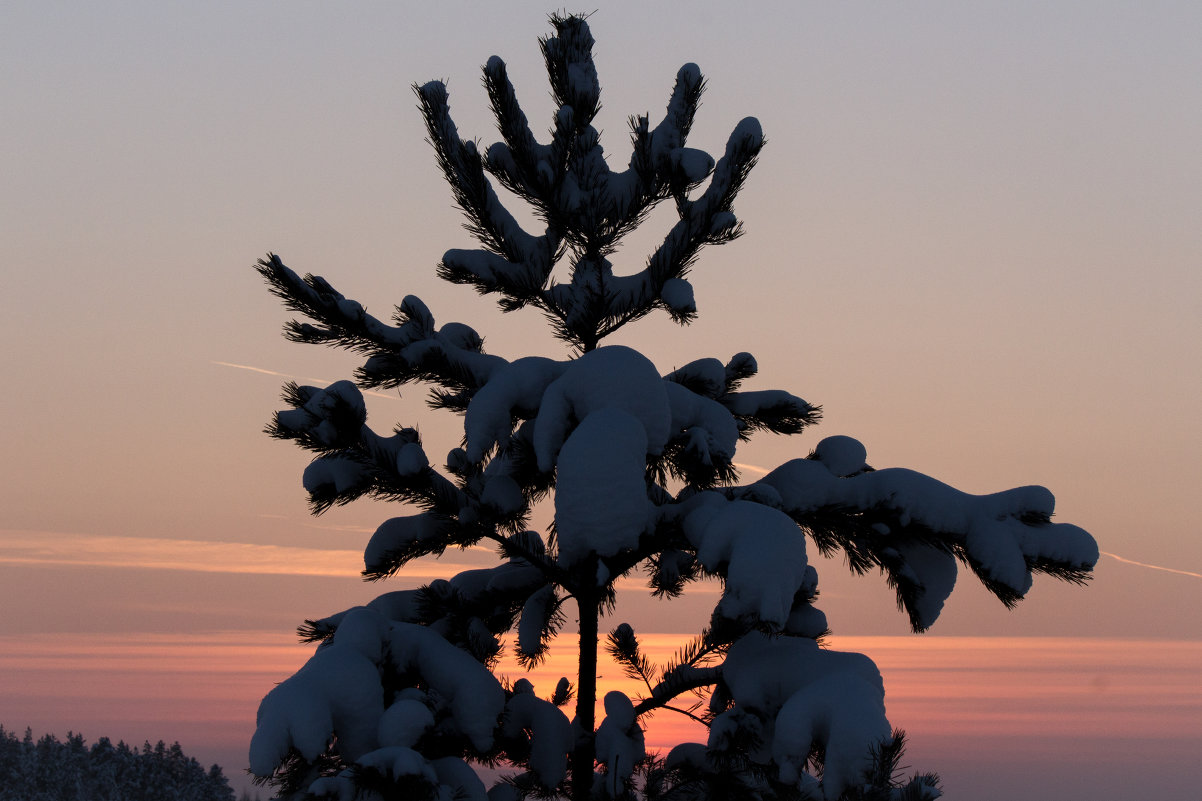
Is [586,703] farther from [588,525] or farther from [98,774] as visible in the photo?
[98,774]

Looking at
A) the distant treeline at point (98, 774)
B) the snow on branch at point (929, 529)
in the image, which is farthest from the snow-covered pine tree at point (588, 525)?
the distant treeline at point (98, 774)

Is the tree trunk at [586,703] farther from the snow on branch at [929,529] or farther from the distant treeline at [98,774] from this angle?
the distant treeline at [98,774]

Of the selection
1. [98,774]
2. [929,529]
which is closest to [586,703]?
[929,529]

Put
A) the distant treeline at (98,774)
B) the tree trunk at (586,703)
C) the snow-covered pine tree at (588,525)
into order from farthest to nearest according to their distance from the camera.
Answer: the distant treeline at (98,774) < the tree trunk at (586,703) < the snow-covered pine tree at (588,525)

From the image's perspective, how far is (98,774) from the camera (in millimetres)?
45844

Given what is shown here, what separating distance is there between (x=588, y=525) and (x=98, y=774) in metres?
48.6

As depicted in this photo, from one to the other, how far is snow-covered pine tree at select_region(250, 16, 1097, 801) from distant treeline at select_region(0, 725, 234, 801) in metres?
44.0

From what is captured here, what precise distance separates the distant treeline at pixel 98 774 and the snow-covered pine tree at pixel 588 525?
144 ft

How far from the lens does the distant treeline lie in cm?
4428

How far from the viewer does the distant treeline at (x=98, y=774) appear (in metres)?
44.3

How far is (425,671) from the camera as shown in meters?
6.05

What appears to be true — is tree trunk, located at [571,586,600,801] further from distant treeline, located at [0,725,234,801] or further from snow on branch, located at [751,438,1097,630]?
distant treeline, located at [0,725,234,801]

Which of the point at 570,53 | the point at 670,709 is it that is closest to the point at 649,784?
the point at 670,709

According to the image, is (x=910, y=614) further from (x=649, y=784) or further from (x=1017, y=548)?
(x=649, y=784)
